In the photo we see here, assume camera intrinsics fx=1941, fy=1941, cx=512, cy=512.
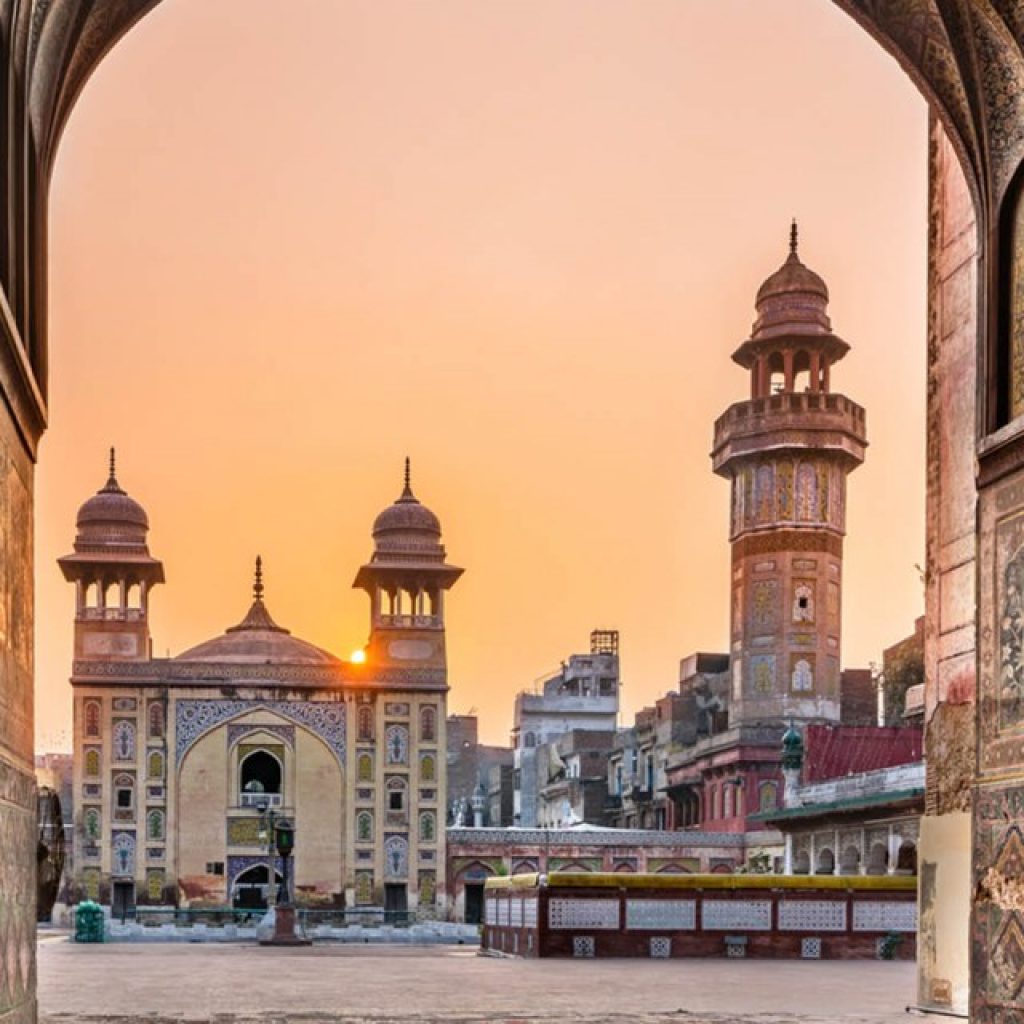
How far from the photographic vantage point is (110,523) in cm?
4888

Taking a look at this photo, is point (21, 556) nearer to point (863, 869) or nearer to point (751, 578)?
point (863, 869)

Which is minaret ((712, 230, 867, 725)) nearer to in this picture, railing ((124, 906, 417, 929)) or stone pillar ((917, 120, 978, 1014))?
railing ((124, 906, 417, 929))

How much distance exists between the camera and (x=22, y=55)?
8500 mm

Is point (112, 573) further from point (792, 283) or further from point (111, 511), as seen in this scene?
point (792, 283)

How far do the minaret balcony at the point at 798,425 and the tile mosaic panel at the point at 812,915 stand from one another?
24.8m

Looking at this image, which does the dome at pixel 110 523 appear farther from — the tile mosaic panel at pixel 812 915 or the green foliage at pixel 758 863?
the tile mosaic panel at pixel 812 915

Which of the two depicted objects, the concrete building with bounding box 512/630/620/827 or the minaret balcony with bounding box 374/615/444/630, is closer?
the minaret balcony with bounding box 374/615/444/630

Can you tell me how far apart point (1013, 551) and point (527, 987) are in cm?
816

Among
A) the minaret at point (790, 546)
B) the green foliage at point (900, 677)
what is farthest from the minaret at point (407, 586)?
the green foliage at point (900, 677)

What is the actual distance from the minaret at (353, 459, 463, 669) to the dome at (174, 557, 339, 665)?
1520mm

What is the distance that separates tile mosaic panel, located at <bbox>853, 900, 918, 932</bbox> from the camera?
920 inches

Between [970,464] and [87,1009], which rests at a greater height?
[970,464]

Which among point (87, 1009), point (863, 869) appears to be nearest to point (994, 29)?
point (87, 1009)

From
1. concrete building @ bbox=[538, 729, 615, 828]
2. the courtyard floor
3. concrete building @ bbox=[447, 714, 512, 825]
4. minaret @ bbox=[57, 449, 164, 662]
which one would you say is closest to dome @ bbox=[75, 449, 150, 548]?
minaret @ bbox=[57, 449, 164, 662]
